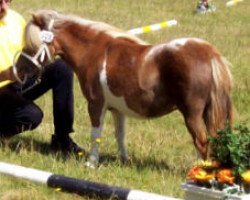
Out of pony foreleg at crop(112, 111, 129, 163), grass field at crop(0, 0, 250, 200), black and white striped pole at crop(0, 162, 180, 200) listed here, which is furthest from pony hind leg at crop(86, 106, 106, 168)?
black and white striped pole at crop(0, 162, 180, 200)

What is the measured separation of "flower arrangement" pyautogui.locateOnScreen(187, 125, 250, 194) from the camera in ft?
13.4

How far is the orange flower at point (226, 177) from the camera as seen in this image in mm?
4074

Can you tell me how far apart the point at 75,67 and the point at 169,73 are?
100cm

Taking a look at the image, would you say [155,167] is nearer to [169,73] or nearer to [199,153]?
[199,153]

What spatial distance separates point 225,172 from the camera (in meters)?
4.12

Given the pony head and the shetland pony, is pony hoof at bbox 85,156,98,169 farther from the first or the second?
the pony head

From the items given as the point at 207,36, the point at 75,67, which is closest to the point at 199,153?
the point at 75,67

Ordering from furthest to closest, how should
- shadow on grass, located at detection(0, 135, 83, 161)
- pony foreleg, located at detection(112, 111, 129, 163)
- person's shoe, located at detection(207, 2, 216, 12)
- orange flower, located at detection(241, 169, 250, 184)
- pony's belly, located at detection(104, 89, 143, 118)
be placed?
person's shoe, located at detection(207, 2, 216, 12), shadow on grass, located at detection(0, 135, 83, 161), pony foreleg, located at detection(112, 111, 129, 163), pony's belly, located at detection(104, 89, 143, 118), orange flower, located at detection(241, 169, 250, 184)

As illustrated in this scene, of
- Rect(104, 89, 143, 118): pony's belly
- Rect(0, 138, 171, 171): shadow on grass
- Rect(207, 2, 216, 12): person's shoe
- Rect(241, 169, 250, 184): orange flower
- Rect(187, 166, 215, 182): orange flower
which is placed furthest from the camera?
Rect(207, 2, 216, 12): person's shoe

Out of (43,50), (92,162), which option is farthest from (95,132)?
(43,50)

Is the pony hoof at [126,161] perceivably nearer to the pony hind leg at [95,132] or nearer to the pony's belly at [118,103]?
the pony hind leg at [95,132]

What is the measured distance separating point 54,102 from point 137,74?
138 centimetres

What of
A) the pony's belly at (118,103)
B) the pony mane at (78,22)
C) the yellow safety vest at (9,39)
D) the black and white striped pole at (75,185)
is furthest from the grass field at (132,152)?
the pony mane at (78,22)

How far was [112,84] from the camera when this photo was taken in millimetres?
6109
